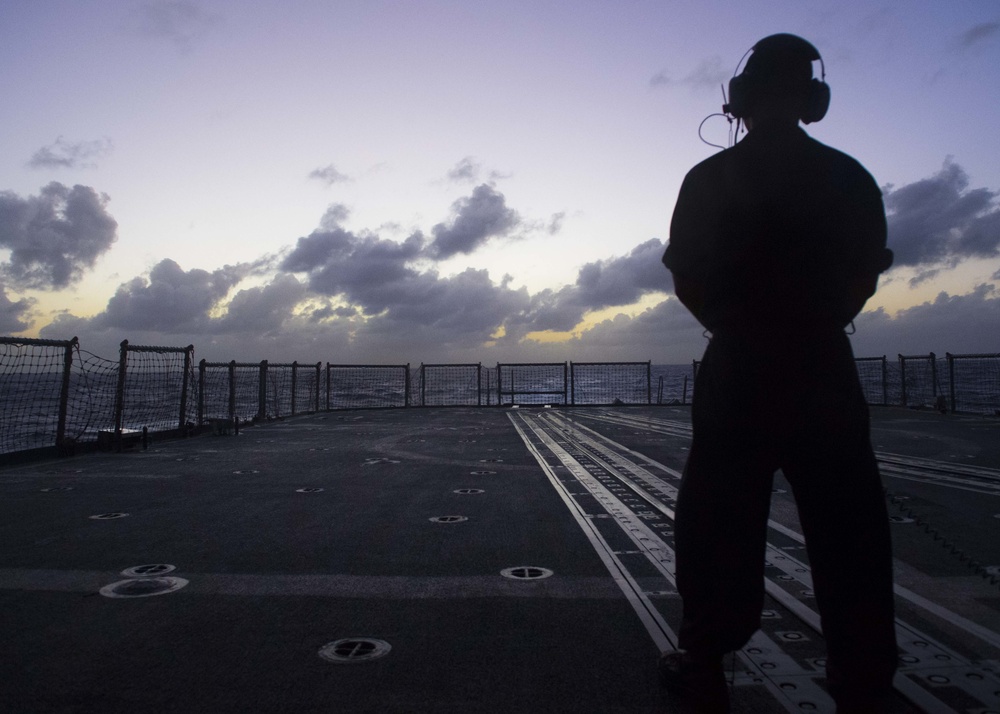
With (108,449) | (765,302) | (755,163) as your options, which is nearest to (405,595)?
(765,302)

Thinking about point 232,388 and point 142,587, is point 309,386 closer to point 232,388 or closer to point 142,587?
point 232,388

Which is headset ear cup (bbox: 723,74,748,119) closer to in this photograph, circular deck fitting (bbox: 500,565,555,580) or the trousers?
the trousers

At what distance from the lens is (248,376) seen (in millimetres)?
16234

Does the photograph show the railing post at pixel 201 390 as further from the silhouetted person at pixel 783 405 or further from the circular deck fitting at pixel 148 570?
the silhouetted person at pixel 783 405

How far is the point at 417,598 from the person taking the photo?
2.77m

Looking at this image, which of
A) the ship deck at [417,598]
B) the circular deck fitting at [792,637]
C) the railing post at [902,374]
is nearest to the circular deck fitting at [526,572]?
the ship deck at [417,598]

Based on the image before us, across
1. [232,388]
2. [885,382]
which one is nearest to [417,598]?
[232,388]

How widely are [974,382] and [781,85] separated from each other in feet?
62.1

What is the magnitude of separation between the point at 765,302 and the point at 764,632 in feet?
4.51

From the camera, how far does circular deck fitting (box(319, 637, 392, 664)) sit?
2.13 metres

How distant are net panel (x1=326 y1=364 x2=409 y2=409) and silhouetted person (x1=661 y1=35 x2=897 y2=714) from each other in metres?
22.2

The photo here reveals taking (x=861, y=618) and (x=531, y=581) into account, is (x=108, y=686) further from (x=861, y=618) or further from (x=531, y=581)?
(x=861, y=618)

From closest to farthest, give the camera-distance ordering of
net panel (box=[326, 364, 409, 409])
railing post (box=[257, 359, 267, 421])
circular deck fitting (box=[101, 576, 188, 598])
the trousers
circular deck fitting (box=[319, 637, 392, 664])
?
the trousers
circular deck fitting (box=[319, 637, 392, 664])
circular deck fitting (box=[101, 576, 188, 598])
railing post (box=[257, 359, 267, 421])
net panel (box=[326, 364, 409, 409])

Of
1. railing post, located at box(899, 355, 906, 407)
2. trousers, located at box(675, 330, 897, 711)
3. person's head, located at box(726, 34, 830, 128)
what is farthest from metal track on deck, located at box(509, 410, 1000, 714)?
railing post, located at box(899, 355, 906, 407)
